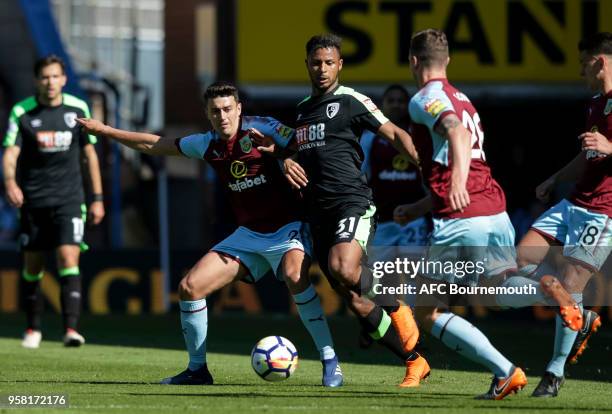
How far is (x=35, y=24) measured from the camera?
20203 mm

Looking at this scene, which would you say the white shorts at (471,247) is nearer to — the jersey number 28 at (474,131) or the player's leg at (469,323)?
the player's leg at (469,323)

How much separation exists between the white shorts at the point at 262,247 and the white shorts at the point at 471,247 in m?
1.70

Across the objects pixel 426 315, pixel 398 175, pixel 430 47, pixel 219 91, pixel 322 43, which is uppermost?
pixel 430 47

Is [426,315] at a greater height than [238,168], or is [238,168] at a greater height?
[238,168]

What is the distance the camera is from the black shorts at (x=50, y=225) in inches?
486

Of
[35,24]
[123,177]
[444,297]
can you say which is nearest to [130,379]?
[444,297]

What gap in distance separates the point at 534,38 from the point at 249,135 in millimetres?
10318

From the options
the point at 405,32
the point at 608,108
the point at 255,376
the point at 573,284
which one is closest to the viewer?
the point at 573,284

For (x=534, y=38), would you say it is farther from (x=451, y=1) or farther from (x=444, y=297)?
(x=444, y=297)

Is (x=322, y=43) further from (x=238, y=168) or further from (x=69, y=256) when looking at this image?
(x=69, y=256)

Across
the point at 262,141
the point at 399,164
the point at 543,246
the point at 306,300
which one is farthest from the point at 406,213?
the point at 399,164

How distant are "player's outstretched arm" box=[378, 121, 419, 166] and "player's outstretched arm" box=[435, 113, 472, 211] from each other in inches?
32.9

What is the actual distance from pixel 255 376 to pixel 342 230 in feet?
4.83

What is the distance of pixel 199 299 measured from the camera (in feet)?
29.5
